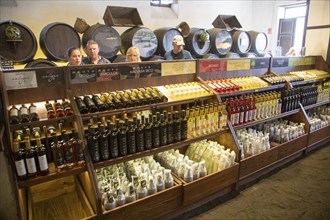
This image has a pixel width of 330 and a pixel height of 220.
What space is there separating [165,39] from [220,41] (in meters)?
1.06

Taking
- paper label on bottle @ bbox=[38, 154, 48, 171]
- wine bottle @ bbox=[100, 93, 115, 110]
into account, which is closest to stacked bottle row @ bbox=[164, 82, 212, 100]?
wine bottle @ bbox=[100, 93, 115, 110]

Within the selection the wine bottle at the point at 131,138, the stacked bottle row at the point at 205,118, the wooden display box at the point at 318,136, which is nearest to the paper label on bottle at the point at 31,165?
the wine bottle at the point at 131,138

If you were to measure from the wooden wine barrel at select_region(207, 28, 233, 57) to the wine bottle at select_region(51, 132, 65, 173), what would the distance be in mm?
3241

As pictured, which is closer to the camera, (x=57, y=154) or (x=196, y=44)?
(x=57, y=154)

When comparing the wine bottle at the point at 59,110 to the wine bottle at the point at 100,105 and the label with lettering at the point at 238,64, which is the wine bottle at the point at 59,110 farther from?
the label with lettering at the point at 238,64

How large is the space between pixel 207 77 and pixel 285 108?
1444 mm

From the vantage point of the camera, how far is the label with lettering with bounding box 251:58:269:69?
3.67m

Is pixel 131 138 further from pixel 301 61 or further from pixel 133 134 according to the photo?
pixel 301 61

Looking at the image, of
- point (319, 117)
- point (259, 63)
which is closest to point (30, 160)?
point (259, 63)

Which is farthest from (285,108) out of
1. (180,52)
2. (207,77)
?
(180,52)

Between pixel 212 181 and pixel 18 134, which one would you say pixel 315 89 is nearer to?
pixel 212 181

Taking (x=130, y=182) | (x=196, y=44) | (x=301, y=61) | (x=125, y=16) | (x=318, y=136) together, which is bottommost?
(x=318, y=136)

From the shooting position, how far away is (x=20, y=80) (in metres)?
1.96

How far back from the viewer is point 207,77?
3.25m
